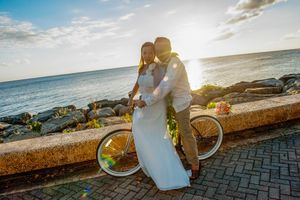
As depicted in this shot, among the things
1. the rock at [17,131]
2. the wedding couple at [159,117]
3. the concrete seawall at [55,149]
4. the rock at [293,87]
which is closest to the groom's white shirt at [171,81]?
the wedding couple at [159,117]

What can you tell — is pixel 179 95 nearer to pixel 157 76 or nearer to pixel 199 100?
pixel 157 76

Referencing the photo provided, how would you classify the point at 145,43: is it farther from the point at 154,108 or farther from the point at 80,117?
the point at 80,117

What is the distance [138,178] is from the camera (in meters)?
4.11

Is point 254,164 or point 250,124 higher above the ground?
point 250,124

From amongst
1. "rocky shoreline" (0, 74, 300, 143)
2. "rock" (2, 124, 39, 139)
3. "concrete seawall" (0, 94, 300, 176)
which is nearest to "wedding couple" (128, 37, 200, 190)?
"concrete seawall" (0, 94, 300, 176)

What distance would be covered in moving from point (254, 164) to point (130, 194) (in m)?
2.24

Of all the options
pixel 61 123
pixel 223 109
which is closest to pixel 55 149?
pixel 223 109

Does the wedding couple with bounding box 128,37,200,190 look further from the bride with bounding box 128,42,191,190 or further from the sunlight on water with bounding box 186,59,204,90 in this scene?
Result: the sunlight on water with bounding box 186,59,204,90

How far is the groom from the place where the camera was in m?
3.44

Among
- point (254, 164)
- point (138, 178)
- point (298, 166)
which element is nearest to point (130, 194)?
point (138, 178)

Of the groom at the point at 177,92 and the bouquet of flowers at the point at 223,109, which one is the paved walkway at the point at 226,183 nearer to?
the groom at the point at 177,92

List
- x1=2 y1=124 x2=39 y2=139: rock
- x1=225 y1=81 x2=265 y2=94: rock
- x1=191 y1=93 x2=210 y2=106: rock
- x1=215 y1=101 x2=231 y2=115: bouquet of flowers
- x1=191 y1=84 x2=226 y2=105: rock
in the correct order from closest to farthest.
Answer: x1=215 y1=101 x2=231 y2=115: bouquet of flowers → x1=2 y1=124 x2=39 y2=139: rock → x1=191 y1=93 x2=210 y2=106: rock → x1=191 y1=84 x2=226 y2=105: rock → x1=225 y1=81 x2=265 y2=94: rock

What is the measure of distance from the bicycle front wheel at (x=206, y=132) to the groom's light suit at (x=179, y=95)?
601 millimetres

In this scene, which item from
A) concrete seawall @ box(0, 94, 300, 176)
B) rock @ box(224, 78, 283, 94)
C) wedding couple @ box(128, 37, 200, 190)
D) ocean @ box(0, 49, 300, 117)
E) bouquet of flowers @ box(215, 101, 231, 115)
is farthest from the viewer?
ocean @ box(0, 49, 300, 117)
